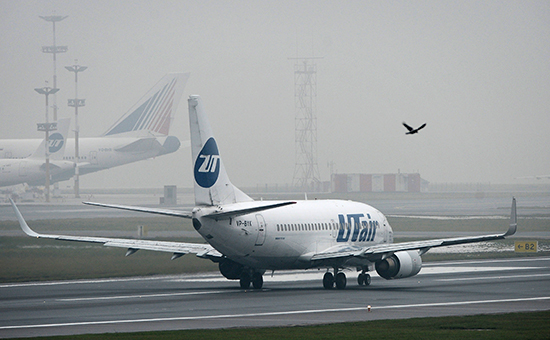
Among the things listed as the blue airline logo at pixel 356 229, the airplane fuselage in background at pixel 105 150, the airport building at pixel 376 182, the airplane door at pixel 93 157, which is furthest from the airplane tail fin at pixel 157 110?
the blue airline logo at pixel 356 229

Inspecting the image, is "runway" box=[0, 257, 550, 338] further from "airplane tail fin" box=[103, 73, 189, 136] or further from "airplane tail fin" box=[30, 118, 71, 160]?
"airplane tail fin" box=[103, 73, 189, 136]

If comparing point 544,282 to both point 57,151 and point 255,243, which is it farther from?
point 57,151

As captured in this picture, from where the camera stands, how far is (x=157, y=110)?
15325 centimetres

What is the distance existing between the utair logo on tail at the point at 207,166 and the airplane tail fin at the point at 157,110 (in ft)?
375

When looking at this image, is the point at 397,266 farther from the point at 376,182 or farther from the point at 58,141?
the point at 376,182

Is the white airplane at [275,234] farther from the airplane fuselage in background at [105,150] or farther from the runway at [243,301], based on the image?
the airplane fuselage in background at [105,150]

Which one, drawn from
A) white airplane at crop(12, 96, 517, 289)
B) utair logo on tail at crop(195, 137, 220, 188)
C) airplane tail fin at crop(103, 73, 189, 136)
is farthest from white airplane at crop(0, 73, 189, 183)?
utair logo on tail at crop(195, 137, 220, 188)

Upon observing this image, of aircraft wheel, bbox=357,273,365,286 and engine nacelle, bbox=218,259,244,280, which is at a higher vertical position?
engine nacelle, bbox=218,259,244,280

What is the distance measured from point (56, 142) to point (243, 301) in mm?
110867

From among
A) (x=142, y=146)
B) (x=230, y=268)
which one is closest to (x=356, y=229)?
(x=230, y=268)

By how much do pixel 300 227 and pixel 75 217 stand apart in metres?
49.9

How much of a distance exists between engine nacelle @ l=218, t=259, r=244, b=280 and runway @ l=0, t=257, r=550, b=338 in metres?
0.80

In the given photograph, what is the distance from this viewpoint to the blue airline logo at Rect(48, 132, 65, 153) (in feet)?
453

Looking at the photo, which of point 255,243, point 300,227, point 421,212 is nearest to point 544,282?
point 300,227
